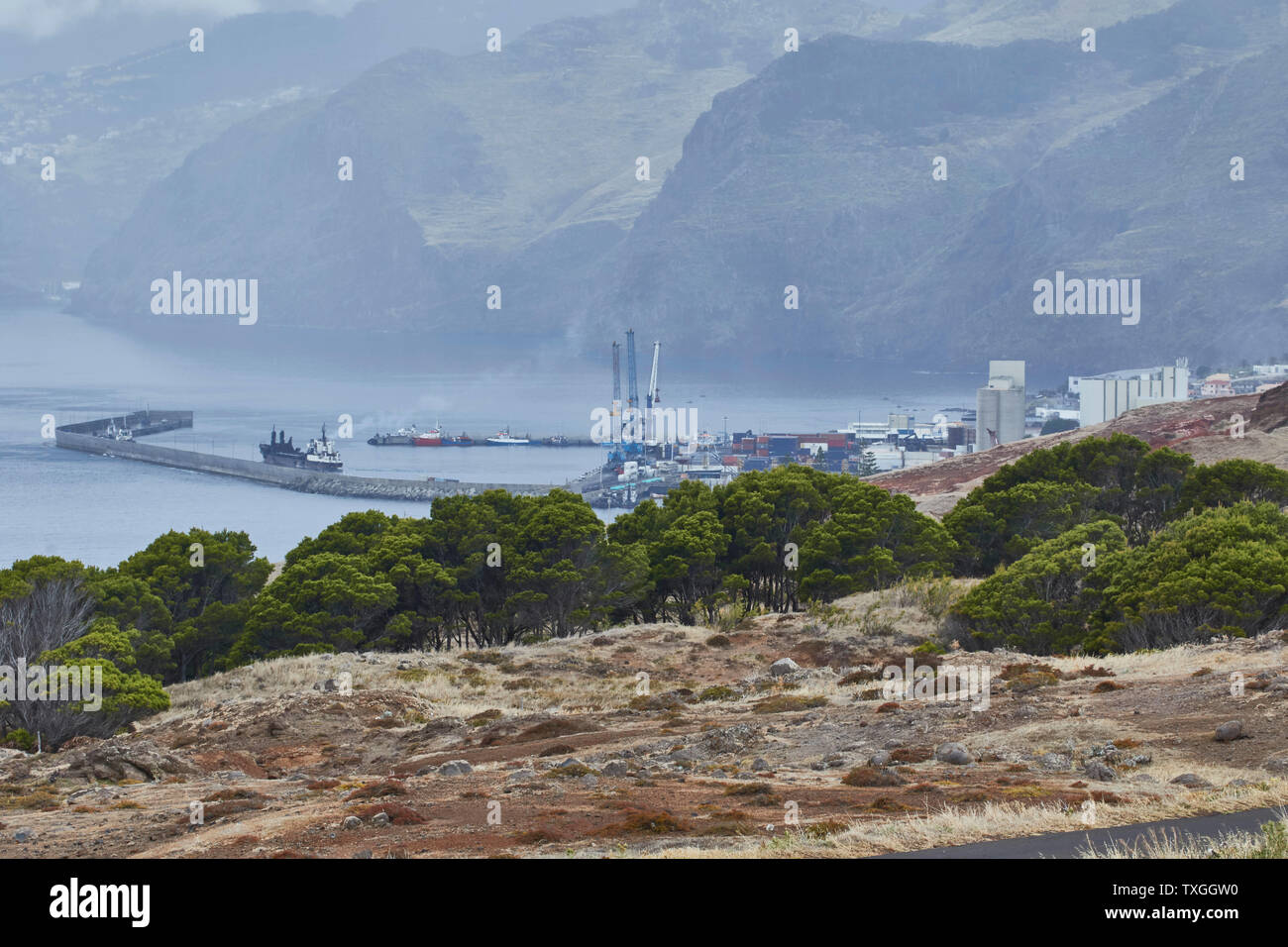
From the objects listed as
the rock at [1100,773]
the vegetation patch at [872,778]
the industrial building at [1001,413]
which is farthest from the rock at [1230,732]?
the industrial building at [1001,413]

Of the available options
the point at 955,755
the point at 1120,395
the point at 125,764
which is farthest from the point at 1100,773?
the point at 1120,395

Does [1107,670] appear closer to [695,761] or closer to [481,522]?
[695,761]

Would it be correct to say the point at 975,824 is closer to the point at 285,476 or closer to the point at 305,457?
the point at 285,476

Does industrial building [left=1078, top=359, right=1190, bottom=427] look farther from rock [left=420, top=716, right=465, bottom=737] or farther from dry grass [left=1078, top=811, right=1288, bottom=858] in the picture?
dry grass [left=1078, top=811, right=1288, bottom=858]

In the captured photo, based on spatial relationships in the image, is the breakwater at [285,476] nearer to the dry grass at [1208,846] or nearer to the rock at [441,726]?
the rock at [441,726]

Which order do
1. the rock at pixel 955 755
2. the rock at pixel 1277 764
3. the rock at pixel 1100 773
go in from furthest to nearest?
1. the rock at pixel 955 755
2. the rock at pixel 1100 773
3. the rock at pixel 1277 764
